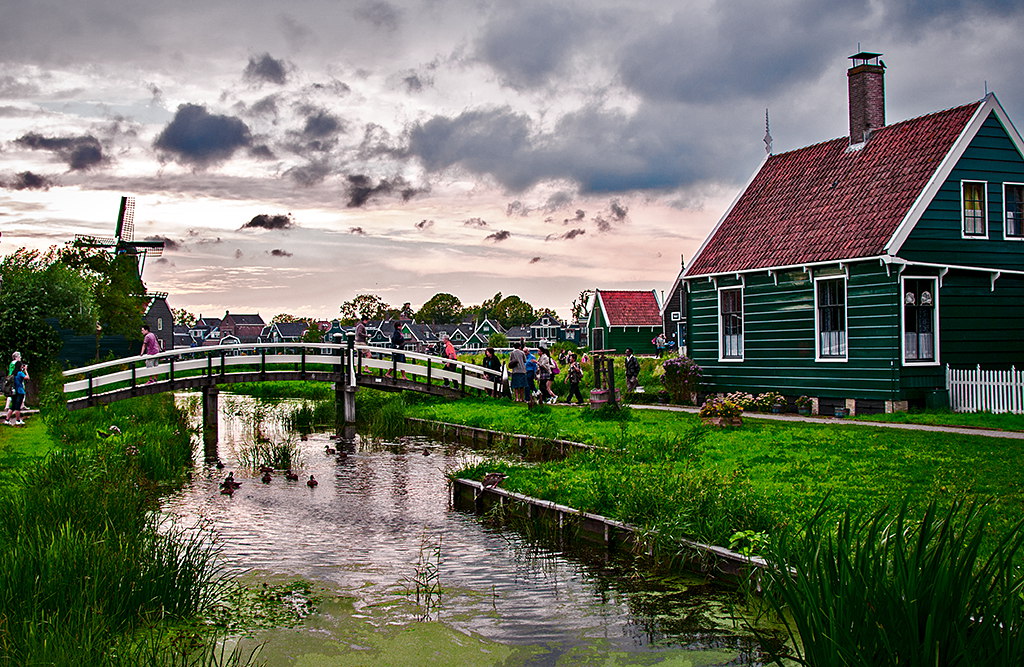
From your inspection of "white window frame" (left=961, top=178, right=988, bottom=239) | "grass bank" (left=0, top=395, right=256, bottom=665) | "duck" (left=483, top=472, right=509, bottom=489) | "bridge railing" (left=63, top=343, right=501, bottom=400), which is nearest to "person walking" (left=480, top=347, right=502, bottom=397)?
"bridge railing" (left=63, top=343, right=501, bottom=400)

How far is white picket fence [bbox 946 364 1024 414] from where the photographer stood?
1806 centimetres

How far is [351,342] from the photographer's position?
2769 centimetres

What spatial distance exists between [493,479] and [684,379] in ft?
39.6

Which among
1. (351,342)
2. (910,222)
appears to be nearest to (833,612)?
(910,222)

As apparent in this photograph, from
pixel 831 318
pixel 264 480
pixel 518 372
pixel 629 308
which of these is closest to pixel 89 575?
pixel 264 480

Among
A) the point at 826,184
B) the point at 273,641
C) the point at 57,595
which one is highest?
the point at 826,184

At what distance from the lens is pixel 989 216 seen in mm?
20250

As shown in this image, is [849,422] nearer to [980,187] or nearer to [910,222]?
[910,222]

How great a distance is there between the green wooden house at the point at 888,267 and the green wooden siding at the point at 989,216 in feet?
0.10

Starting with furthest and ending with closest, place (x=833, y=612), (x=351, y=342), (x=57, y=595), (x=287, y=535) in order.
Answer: (x=351, y=342), (x=287, y=535), (x=57, y=595), (x=833, y=612)

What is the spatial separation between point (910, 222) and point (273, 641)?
16.6 metres

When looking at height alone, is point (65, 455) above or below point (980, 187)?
below

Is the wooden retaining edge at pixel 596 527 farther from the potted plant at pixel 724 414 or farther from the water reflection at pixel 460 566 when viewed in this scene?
the potted plant at pixel 724 414

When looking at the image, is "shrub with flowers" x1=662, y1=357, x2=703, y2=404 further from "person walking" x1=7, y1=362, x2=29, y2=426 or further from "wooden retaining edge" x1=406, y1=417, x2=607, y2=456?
"person walking" x1=7, y1=362, x2=29, y2=426
